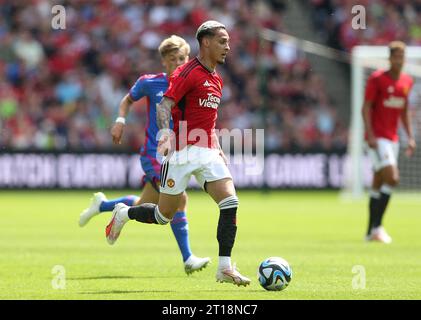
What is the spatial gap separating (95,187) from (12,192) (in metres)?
2.14

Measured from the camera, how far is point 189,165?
932 centimetres

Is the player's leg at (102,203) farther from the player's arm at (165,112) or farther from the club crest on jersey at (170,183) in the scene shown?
the player's arm at (165,112)

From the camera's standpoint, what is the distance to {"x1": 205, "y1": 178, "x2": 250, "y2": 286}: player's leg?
29.8 feet

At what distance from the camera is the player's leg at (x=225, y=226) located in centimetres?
908

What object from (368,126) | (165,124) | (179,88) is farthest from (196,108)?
(368,126)

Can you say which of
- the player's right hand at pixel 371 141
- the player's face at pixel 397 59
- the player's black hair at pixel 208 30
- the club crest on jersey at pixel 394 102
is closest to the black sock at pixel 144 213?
the player's black hair at pixel 208 30

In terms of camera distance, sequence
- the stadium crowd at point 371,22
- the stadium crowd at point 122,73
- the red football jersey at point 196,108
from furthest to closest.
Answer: the stadium crowd at point 371,22
the stadium crowd at point 122,73
the red football jersey at point 196,108

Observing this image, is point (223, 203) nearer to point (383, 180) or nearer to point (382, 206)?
point (382, 206)

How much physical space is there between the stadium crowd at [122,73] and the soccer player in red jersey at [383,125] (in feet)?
38.4

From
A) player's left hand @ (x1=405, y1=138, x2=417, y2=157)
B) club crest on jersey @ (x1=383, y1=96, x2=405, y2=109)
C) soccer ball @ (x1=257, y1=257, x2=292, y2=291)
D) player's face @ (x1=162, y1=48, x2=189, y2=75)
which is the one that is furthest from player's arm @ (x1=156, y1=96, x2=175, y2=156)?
player's left hand @ (x1=405, y1=138, x2=417, y2=157)

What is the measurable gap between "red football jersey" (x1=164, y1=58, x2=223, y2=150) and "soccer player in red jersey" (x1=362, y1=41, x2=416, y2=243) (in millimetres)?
5732
